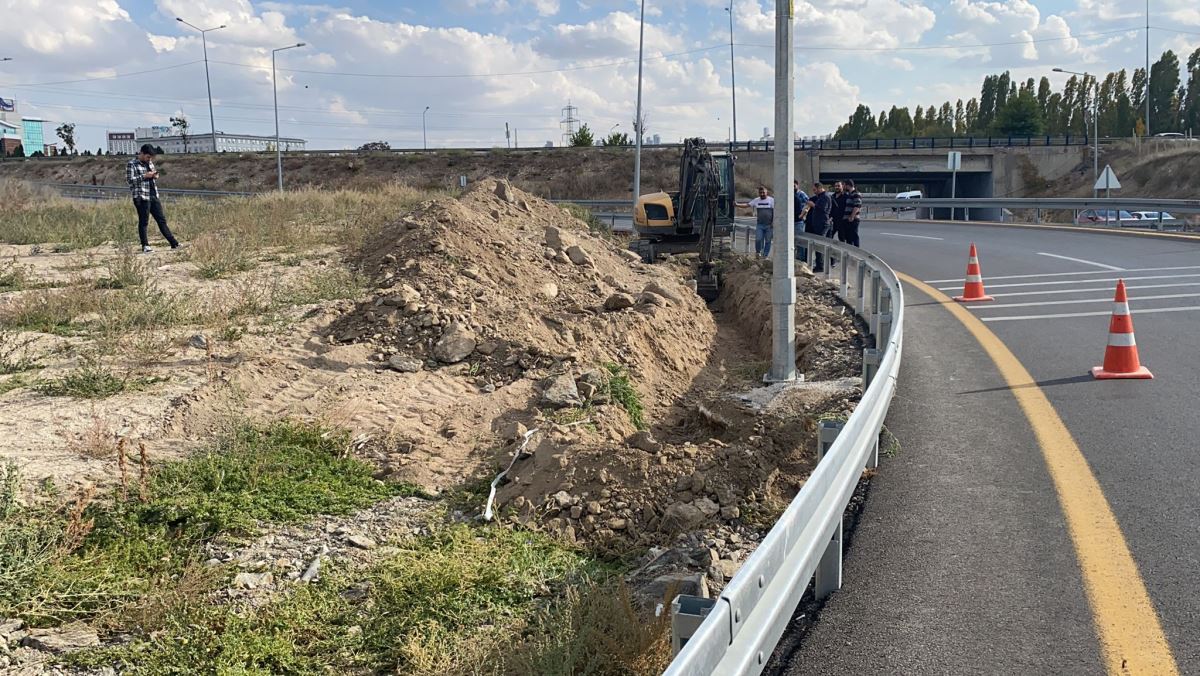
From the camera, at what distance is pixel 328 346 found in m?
9.75

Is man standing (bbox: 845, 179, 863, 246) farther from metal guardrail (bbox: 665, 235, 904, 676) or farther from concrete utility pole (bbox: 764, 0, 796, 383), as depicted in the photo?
metal guardrail (bbox: 665, 235, 904, 676)

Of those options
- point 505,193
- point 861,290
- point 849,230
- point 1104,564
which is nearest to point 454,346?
point 861,290

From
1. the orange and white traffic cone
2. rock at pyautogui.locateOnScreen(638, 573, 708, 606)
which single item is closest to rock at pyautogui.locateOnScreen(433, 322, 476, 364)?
rock at pyautogui.locateOnScreen(638, 573, 708, 606)

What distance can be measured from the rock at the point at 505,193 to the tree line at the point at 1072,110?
6931cm

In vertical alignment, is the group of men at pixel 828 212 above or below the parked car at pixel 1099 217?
above

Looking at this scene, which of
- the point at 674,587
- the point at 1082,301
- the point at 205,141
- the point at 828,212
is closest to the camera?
the point at 674,587

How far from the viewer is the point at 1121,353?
8148mm

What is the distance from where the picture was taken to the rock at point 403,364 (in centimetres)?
930

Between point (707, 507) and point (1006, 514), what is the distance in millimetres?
1619

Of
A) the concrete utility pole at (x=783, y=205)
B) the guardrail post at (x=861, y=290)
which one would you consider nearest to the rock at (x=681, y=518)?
the concrete utility pole at (x=783, y=205)

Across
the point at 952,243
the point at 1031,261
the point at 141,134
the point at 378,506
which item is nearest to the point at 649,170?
the point at 952,243

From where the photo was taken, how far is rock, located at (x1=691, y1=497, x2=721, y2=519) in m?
5.50

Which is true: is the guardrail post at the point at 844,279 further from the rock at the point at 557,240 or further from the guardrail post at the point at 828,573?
the guardrail post at the point at 828,573

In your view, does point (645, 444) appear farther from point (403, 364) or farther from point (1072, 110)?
point (1072, 110)
